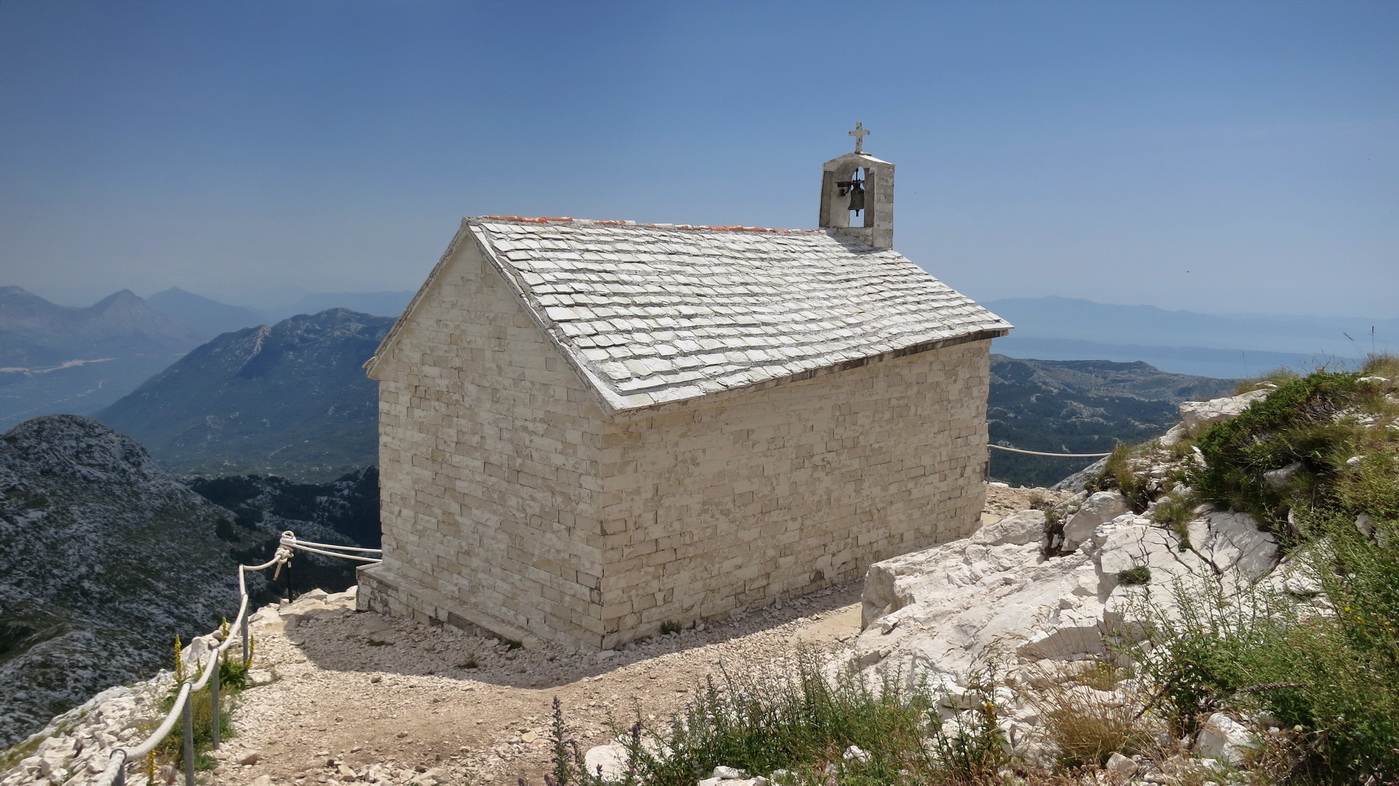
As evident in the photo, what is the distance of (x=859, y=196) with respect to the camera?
49.4 feet

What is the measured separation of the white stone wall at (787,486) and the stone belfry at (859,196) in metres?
3.26

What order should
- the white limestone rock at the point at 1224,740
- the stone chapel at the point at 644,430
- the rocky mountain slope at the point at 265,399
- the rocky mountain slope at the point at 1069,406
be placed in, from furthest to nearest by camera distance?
1. the rocky mountain slope at the point at 265,399
2. the rocky mountain slope at the point at 1069,406
3. the stone chapel at the point at 644,430
4. the white limestone rock at the point at 1224,740

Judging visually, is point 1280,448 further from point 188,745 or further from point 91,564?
point 91,564

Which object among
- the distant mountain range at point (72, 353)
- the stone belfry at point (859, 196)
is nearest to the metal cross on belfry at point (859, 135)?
the stone belfry at point (859, 196)

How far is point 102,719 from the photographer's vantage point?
777 cm

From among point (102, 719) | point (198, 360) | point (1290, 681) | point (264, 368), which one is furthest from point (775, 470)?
point (198, 360)

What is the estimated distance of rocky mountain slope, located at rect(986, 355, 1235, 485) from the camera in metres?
31.2

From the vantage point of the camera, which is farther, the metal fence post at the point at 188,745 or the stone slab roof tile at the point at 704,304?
the stone slab roof tile at the point at 704,304

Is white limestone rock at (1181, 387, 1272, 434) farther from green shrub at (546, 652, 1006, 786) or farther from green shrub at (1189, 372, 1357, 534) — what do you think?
green shrub at (546, 652, 1006, 786)

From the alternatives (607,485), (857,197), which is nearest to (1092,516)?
(607,485)

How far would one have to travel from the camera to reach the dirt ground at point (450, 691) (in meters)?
6.59

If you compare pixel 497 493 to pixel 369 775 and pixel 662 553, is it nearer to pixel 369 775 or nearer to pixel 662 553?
pixel 662 553

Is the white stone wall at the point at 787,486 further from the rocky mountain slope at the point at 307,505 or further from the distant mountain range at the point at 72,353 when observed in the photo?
the distant mountain range at the point at 72,353

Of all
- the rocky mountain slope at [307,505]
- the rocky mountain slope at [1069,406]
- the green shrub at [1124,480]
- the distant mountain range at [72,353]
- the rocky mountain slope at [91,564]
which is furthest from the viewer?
the distant mountain range at [72,353]
